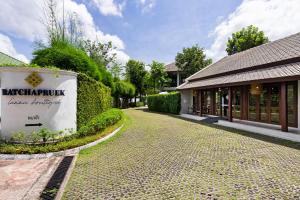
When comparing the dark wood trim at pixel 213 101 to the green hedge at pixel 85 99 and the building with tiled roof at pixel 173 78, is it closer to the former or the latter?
the green hedge at pixel 85 99

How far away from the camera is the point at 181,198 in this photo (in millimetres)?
3791

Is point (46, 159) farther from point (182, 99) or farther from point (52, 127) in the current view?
point (182, 99)

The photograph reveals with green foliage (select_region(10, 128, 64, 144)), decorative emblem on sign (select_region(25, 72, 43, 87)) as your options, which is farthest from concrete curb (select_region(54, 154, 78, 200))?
decorative emblem on sign (select_region(25, 72, 43, 87))

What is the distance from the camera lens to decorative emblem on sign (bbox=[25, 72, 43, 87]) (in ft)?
25.4

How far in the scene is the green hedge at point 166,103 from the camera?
2141 cm

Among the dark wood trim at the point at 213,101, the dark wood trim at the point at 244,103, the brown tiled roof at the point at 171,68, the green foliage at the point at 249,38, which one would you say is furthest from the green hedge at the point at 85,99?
the green foliage at the point at 249,38

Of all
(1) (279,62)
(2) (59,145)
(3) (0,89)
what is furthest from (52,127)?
(1) (279,62)

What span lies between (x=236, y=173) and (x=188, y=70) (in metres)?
28.8

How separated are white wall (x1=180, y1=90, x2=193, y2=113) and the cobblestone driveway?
13027 millimetres

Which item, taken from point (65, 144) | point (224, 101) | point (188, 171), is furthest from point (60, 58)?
point (224, 101)

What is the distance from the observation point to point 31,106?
7766 mm

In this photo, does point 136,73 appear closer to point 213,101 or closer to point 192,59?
point 192,59

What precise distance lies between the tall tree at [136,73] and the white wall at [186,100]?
17.3 m

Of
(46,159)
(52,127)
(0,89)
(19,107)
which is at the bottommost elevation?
(46,159)
